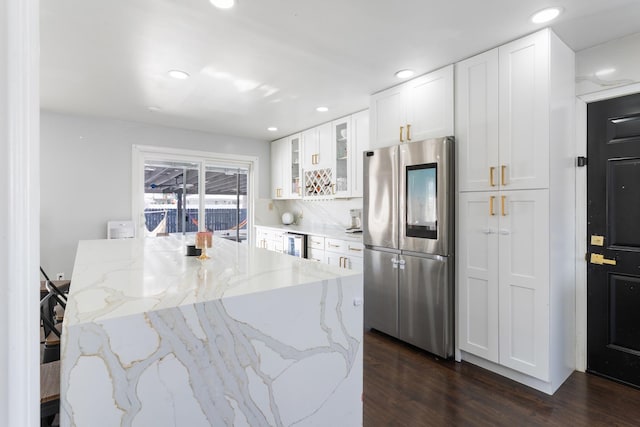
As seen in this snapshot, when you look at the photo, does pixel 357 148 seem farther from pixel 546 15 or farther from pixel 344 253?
pixel 546 15

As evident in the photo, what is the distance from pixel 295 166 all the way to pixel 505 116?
329 cm

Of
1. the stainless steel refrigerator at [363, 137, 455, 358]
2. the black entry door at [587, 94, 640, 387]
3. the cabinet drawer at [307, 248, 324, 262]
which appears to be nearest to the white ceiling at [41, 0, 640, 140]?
the black entry door at [587, 94, 640, 387]

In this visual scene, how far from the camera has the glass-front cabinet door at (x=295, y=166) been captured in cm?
503

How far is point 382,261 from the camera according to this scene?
10.2 feet

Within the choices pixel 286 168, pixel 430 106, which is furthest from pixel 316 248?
pixel 430 106

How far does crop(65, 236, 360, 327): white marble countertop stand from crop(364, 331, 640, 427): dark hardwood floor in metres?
1.12

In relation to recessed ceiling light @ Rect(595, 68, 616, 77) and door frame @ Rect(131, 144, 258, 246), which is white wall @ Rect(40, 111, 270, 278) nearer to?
door frame @ Rect(131, 144, 258, 246)

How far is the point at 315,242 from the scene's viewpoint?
Result: 4246 mm

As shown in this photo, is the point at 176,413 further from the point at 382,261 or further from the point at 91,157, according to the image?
the point at 91,157

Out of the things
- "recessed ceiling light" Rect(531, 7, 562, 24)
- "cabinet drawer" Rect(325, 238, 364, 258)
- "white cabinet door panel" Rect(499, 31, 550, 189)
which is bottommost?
"cabinet drawer" Rect(325, 238, 364, 258)

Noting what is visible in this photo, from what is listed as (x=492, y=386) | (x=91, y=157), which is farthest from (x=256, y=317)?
(x=91, y=157)

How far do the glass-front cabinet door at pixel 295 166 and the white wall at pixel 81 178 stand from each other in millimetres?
1847

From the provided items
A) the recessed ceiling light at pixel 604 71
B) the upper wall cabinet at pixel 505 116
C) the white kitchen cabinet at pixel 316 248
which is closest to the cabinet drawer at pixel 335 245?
the white kitchen cabinet at pixel 316 248

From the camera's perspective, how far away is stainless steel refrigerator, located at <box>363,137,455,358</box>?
2.62 meters
